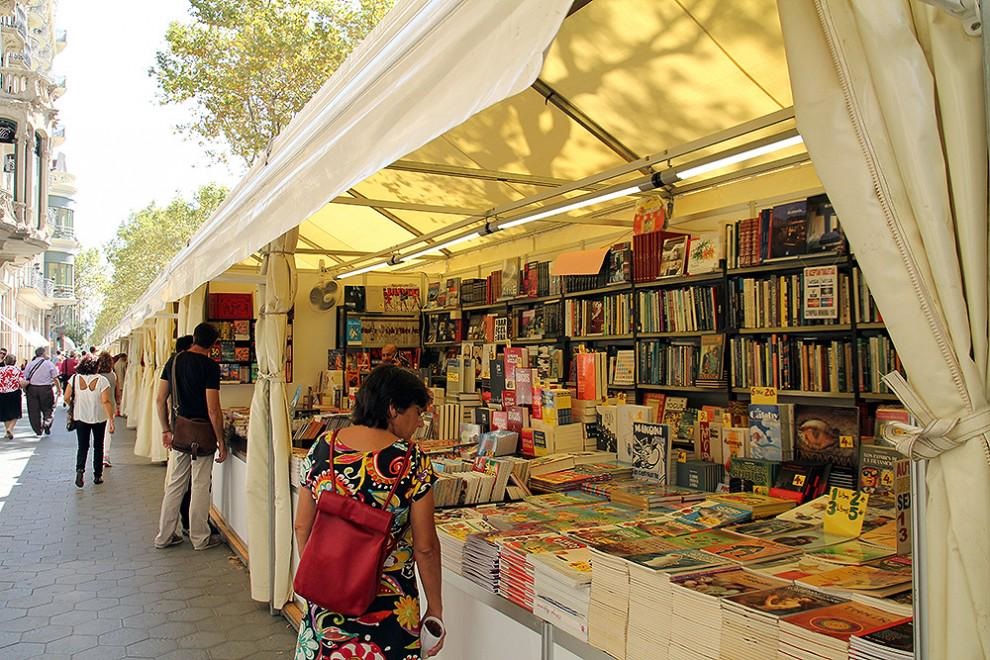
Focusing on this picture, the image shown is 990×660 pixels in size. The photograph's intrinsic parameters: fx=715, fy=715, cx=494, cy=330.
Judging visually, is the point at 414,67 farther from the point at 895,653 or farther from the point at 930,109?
the point at 895,653

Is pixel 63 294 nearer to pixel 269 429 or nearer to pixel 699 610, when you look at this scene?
pixel 269 429

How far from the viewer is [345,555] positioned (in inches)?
78.7

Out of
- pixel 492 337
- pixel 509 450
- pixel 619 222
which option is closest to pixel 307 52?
pixel 492 337

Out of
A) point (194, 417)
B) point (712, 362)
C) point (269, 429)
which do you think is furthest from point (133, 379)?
point (712, 362)

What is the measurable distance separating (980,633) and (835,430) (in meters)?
2.73

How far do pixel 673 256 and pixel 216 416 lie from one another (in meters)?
3.67

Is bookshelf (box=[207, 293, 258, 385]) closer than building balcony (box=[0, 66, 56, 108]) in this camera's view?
Yes

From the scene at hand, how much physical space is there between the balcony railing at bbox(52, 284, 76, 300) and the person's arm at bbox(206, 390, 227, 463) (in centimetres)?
4678

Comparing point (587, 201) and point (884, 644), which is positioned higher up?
point (587, 201)

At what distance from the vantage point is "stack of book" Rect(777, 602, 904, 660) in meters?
1.37

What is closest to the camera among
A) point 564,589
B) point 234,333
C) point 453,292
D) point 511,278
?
point 564,589

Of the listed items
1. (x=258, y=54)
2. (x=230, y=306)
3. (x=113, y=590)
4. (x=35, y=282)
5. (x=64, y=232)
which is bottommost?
(x=113, y=590)

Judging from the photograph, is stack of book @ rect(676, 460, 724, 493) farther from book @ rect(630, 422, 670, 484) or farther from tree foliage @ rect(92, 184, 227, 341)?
tree foliage @ rect(92, 184, 227, 341)

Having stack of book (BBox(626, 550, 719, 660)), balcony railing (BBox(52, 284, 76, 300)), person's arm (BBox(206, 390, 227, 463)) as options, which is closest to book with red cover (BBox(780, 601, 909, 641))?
stack of book (BBox(626, 550, 719, 660))
